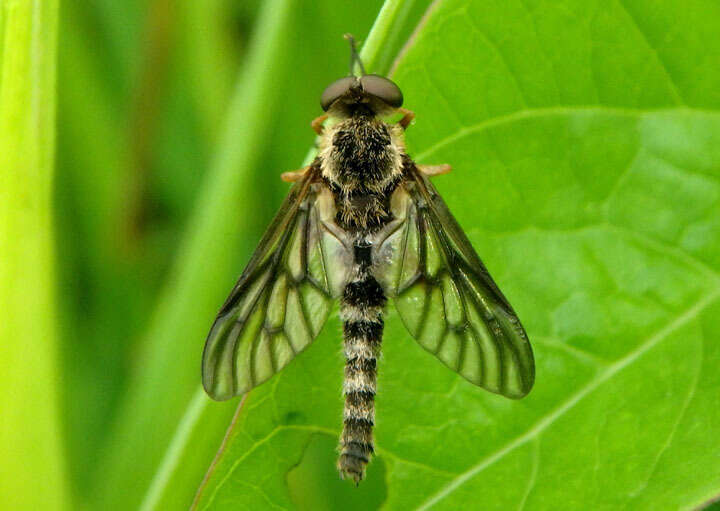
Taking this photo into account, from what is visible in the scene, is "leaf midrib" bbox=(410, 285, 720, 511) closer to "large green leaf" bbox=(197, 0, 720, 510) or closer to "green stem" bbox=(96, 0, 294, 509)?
"large green leaf" bbox=(197, 0, 720, 510)

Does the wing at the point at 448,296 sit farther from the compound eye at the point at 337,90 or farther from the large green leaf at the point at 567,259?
the compound eye at the point at 337,90

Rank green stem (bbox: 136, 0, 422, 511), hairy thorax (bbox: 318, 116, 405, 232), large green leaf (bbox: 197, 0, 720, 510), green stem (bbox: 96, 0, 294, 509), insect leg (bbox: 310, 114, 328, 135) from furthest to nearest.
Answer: green stem (bbox: 96, 0, 294, 509) < insect leg (bbox: 310, 114, 328, 135) < hairy thorax (bbox: 318, 116, 405, 232) < large green leaf (bbox: 197, 0, 720, 510) < green stem (bbox: 136, 0, 422, 511)

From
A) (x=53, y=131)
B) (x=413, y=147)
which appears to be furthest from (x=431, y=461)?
(x=53, y=131)

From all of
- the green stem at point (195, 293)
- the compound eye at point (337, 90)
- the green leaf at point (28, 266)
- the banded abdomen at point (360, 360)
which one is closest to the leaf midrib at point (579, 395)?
the banded abdomen at point (360, 360)

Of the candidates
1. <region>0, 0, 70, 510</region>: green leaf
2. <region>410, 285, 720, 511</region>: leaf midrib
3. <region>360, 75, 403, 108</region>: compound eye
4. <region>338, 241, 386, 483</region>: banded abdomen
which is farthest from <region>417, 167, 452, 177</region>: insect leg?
<region>0, 0, 70, 510</region>: green leaf

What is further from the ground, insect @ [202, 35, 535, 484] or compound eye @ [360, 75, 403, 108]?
compound eye @ [360, 75, 403, 108]

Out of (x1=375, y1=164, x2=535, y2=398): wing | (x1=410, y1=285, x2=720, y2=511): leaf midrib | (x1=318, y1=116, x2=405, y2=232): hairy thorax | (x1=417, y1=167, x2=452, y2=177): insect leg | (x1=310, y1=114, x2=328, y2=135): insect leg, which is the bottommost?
(x1=410, y1=285, x2=720, y2=511): leaf midrib

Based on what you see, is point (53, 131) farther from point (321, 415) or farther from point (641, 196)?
point (641, 196)
